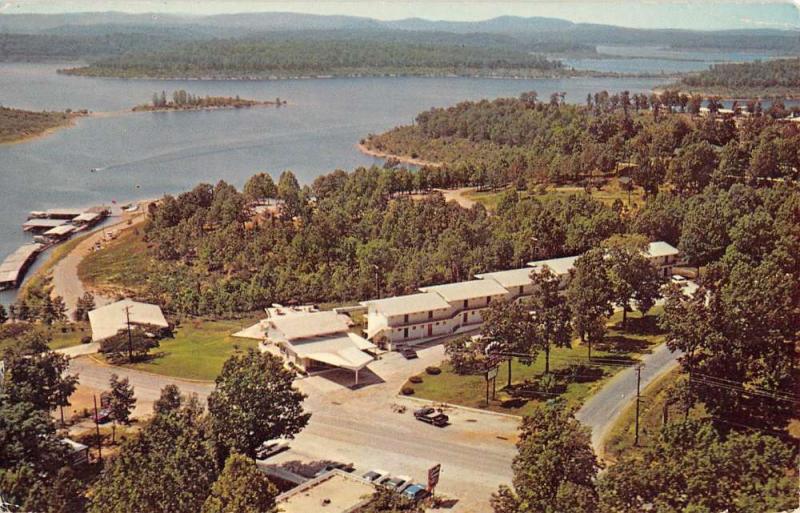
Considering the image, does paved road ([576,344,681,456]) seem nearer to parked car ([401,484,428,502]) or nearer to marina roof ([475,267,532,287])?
parked car ([401,484,428,502])

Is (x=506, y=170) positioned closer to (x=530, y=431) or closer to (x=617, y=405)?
(x=617, y=405)

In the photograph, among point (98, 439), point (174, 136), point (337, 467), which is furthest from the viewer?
point (174, 136)

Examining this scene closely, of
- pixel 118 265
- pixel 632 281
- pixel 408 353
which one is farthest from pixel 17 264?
pixel 632 281

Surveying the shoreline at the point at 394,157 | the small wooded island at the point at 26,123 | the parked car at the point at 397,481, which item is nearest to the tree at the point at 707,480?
the parked car at the point at 397,481

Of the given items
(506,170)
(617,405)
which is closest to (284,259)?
(506,170)

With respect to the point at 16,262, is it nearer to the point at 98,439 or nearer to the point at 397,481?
the point at 98,439

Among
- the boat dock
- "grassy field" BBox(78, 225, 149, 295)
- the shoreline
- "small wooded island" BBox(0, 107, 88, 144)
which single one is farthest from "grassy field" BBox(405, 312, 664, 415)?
"small wooded island" BBox(0, 107, 88, 144)

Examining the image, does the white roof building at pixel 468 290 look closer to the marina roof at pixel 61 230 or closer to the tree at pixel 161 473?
the tree at pixel 161 473
